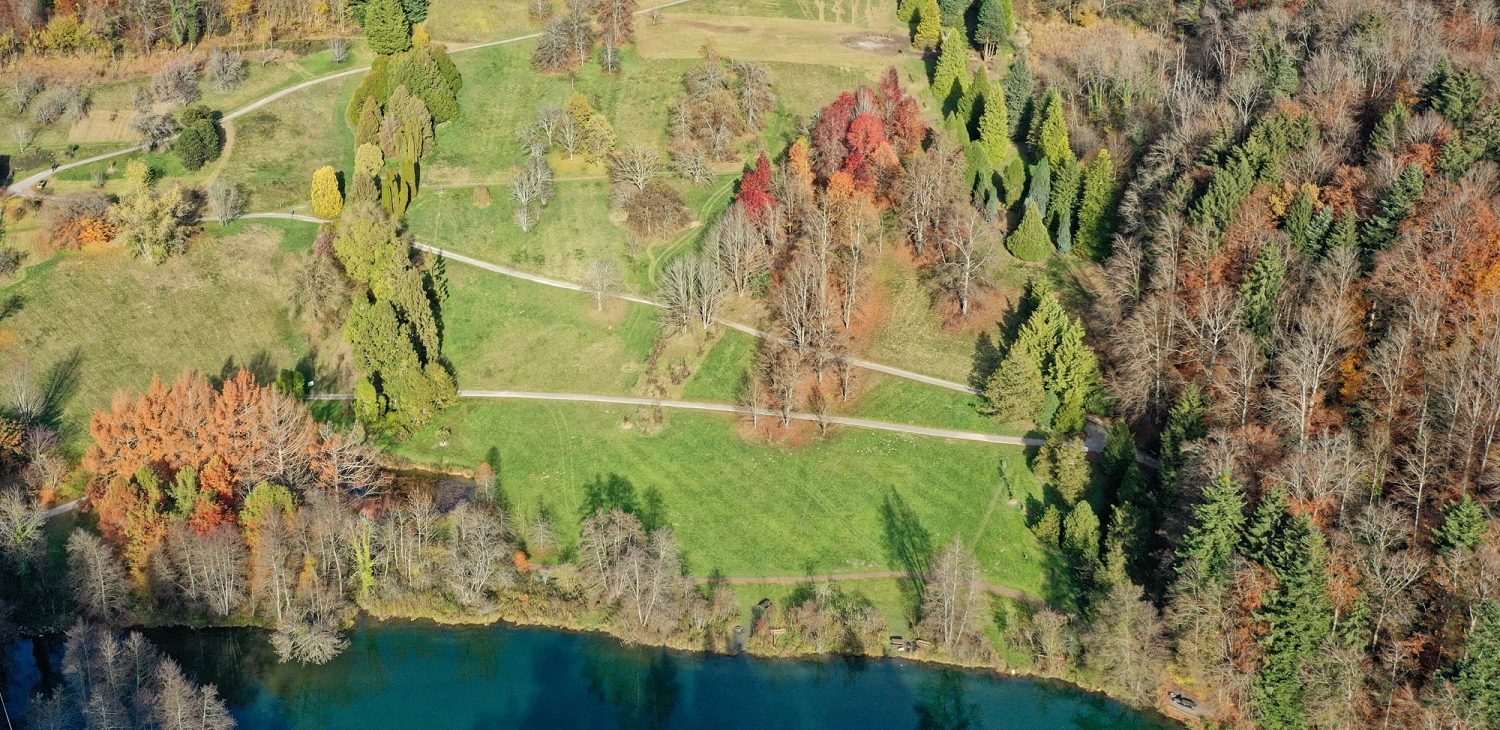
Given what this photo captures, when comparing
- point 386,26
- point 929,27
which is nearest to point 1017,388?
point 929,27

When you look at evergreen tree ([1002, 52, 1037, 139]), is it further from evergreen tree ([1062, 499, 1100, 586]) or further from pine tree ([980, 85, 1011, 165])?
evergreen tree ([1062, 499, 1100, 586])

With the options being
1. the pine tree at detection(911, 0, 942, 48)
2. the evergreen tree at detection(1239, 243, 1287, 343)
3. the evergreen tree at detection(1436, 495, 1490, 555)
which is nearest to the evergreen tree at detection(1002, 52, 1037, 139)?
the pine tree at detection(911, 0, 942, 48)

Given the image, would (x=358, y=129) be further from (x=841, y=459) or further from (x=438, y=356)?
(x=841, y=459)

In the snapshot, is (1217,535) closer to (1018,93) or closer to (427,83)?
(1018,93)

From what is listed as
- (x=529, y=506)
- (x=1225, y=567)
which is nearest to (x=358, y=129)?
(x=529, y=506)

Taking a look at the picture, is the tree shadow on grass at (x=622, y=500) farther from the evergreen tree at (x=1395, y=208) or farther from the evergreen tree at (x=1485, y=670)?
the evergreen tree at (x=1395, y=208)

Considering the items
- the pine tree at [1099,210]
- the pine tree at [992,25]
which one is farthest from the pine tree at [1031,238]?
the pine tree at [992,25]
